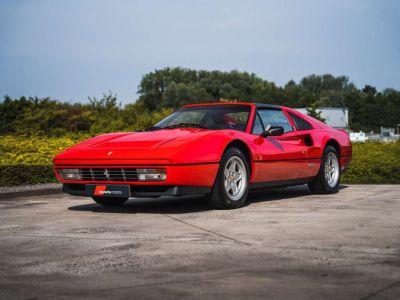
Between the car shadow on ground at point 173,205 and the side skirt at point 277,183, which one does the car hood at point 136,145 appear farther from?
the side skirt at point 277,183

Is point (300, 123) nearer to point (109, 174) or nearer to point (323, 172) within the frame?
point (323, 172)

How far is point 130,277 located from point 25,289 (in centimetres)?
60

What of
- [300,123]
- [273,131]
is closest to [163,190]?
[273,131]

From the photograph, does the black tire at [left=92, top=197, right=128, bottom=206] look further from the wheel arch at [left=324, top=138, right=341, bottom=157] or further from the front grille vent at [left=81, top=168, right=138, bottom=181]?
the wheel arch at [left=324, top=138, right=341, bottom=157]

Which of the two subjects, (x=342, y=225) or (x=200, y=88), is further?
(x=200, y=88)

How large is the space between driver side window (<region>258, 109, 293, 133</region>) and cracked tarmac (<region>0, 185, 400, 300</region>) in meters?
1.27

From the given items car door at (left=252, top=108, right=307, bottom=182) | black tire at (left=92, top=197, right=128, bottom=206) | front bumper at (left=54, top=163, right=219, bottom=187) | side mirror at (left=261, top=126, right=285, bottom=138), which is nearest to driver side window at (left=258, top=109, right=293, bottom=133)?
car door at (left=252, top=108, right=307, bottom=182)

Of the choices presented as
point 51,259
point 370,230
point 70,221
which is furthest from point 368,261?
point 70,221

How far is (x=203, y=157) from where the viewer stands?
6836mm

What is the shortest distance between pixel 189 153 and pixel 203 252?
2350 mm

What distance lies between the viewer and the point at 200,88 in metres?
106

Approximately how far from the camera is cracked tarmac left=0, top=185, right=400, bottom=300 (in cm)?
342

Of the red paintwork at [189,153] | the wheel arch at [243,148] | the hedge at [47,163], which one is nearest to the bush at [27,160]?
the hedge at [47,163]

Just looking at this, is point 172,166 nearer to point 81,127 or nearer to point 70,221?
point 70,221
